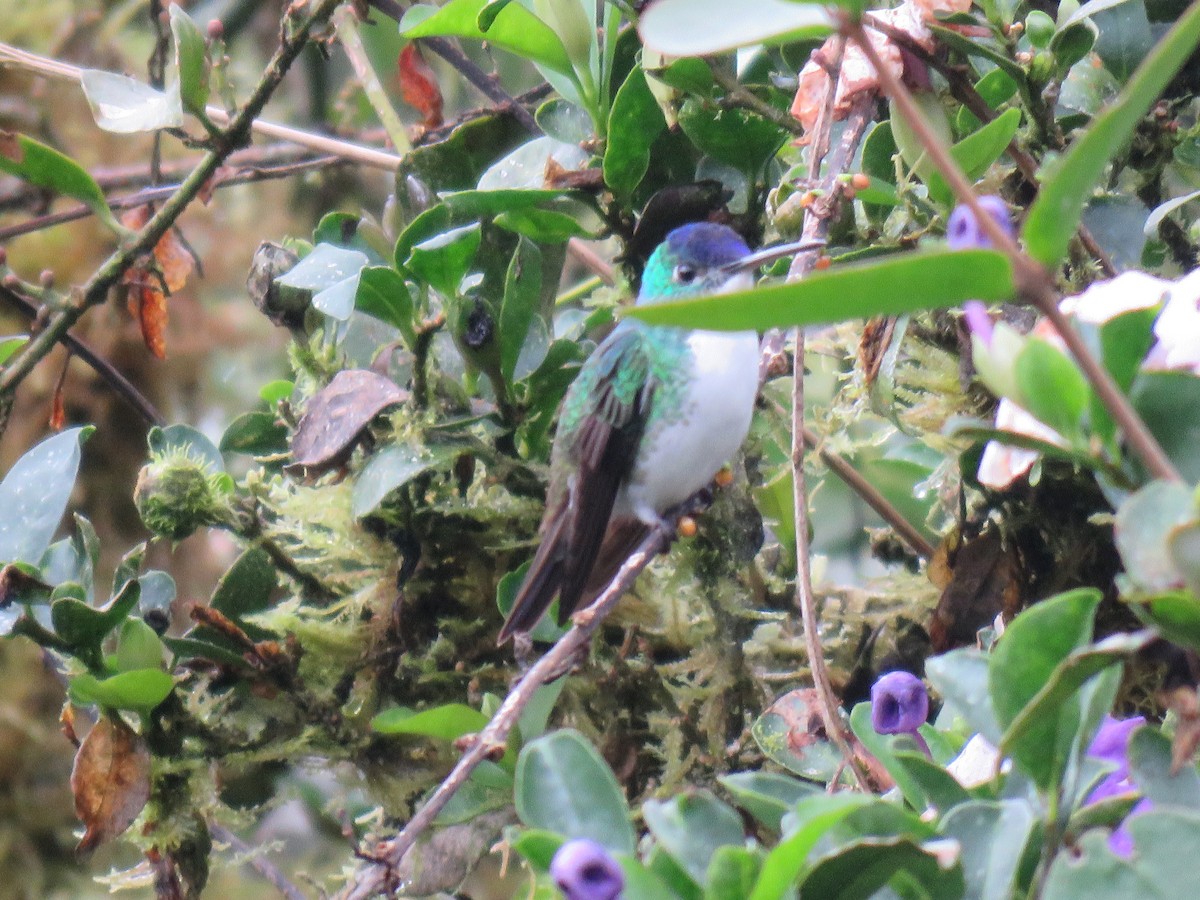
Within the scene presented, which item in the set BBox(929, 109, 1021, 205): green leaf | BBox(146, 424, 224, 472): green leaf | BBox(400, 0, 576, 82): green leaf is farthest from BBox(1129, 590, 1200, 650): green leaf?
BBox(146, 424, 224, 472): green leaf

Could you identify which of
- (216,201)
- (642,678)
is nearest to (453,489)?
(642,678)

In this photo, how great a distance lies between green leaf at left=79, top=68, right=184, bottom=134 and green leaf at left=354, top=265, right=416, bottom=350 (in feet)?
1.17

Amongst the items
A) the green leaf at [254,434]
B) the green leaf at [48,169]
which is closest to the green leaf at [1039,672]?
the green leaf at [254,434]

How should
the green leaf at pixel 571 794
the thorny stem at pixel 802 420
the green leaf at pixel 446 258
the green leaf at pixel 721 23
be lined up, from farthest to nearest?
the green leaf at pixel 446 258, the thorny stem at pixel 802 420, the green leaf at pixel 571 794, the green leaf at pixel 721 23

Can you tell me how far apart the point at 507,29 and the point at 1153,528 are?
43.1 inches

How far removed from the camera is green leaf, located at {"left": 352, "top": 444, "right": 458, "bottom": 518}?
59.2 inches

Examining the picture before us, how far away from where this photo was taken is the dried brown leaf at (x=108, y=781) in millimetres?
1491

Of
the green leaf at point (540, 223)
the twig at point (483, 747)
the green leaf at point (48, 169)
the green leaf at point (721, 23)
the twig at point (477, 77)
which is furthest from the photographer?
the twig at point (477, 77)

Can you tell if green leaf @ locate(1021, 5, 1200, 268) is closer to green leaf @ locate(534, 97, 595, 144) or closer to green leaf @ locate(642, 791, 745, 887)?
green leaf @ locate(642, 791, 745, 887)

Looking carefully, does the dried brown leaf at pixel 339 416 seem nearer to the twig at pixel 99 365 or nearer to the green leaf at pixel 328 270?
the green leaf at pixel 328 270

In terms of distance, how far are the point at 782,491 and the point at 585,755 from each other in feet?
3.23

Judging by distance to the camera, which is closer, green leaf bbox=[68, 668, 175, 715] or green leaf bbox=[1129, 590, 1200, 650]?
green leaf bbox=[1129, 590, 1200, 650]

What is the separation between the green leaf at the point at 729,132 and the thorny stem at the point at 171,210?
1.71 ft

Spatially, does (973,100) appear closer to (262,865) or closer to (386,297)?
(386,297)
